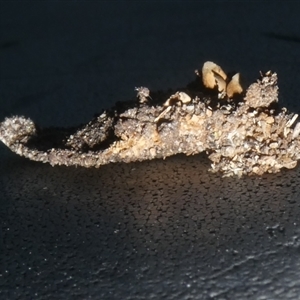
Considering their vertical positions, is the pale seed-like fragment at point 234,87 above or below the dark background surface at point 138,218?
above

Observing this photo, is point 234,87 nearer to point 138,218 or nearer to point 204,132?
point 204,132

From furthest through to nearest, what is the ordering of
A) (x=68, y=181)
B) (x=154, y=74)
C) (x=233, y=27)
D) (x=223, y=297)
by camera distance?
(x=233, y=27), (x=154, y=74), (x=68, y=181), (x=223, y=297)

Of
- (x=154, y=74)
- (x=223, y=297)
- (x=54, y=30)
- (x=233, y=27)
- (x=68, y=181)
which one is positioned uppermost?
(x=54, y=30)

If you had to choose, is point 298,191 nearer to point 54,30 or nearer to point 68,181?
point 68,181

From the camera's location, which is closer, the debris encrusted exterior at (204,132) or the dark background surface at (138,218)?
the dark background surface at (138,218)

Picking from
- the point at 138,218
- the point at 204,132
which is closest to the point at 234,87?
the point at 204,132

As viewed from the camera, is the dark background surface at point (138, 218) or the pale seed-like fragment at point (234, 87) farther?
the pale seed-like fragment at point (234, 87)

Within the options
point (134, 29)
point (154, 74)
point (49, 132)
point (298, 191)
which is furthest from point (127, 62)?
point (298, 191)

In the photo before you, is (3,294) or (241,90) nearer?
(3,294)
